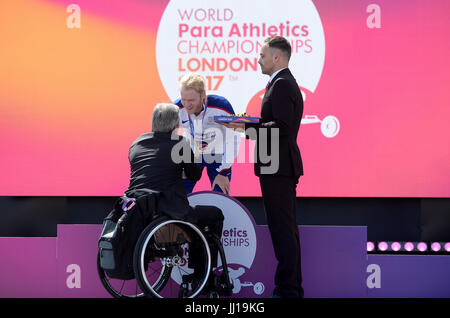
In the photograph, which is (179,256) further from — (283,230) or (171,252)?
(283,230)

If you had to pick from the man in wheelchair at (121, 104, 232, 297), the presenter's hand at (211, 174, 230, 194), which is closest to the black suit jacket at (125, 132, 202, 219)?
the man in wheelchair at (121, 104, 232, 297)

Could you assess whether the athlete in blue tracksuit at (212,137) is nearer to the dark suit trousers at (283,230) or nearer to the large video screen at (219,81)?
the dark suit trousers at (283,230)

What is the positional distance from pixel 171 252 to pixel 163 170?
381mm

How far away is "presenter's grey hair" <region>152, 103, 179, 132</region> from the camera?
8.32 ft

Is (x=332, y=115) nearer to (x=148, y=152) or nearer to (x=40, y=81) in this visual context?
(x=148, y=152)

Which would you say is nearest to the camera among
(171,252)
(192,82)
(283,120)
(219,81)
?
(171,252)

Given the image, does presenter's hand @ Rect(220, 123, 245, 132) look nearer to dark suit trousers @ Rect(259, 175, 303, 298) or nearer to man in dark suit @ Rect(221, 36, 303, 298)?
man in dark suit @ Rect(221, 36, 303, 298)

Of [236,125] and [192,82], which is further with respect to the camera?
[192,82]

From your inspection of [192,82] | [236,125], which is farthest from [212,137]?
[236,125]

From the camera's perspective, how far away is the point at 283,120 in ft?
8.51

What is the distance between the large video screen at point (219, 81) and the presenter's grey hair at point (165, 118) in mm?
1361

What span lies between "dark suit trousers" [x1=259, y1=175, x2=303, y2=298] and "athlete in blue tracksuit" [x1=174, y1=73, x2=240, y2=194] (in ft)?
1.54

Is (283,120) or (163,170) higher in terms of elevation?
(283,120)
